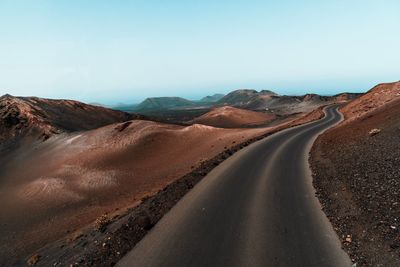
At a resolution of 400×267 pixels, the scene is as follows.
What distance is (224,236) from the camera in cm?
1334

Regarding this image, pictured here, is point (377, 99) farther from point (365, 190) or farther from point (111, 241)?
point (111, 241)

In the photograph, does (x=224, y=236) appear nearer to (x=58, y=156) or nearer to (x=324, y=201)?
(x=324, y=201)

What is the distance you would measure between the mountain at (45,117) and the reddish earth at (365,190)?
185 ft

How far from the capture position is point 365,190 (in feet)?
56.5

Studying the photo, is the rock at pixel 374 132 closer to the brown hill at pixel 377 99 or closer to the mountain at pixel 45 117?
the brown hill at pixel 377 99

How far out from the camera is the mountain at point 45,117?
67.5 meters

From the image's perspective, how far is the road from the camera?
38.1ft

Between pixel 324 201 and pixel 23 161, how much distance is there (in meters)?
53.1

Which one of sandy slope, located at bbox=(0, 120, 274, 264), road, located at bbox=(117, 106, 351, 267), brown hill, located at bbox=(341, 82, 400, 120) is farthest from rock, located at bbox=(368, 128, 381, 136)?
brown hill, located at bbox=(341, 82, 400, 120)

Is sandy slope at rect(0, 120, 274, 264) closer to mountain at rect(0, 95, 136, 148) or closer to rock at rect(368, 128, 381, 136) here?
mountain at rect(0, 95, 136, 148)

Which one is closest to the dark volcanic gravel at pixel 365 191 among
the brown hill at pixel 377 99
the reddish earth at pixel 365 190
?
the reddish earth at pixel 365 190

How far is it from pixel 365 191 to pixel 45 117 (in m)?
74.4

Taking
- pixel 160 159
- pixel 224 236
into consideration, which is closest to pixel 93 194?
pixel 160 159

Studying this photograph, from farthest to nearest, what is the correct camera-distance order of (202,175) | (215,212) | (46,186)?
(46,186) → (202,175) → (215,212)
